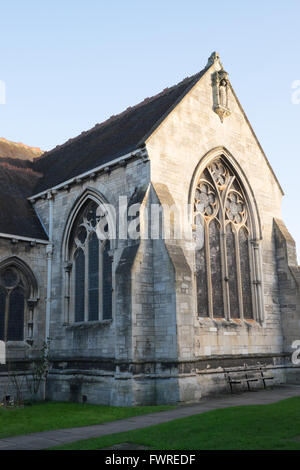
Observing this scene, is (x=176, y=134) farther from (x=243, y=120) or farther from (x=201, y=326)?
(x=201, y=326)

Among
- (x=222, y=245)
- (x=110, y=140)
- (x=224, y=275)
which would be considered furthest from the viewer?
(x=110, y=140)

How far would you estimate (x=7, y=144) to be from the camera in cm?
2584

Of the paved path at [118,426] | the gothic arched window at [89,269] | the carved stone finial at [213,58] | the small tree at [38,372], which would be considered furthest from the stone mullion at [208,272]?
the carved stone finial at [213,58]

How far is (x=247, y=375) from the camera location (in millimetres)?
17500

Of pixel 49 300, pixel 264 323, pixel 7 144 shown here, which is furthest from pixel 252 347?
pixel 7 144

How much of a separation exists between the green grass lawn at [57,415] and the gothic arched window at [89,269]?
3275 millimetres

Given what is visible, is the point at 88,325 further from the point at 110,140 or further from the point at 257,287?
the point at 110,140

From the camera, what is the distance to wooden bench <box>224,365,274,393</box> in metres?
16.5

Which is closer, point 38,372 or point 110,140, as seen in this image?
point 38,372

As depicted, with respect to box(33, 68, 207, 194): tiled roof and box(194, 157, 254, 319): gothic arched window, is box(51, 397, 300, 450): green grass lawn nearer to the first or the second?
box(194, 157, 254, 319): gothic arched window

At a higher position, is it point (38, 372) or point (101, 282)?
point (101, 282)

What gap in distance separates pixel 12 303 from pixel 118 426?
8.50 metres

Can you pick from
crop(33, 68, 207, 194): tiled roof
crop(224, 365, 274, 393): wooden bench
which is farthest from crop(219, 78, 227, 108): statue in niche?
crop(224, 365, 274, 393): wooden bench

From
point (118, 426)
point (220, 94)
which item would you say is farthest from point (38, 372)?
point (220, 94)
